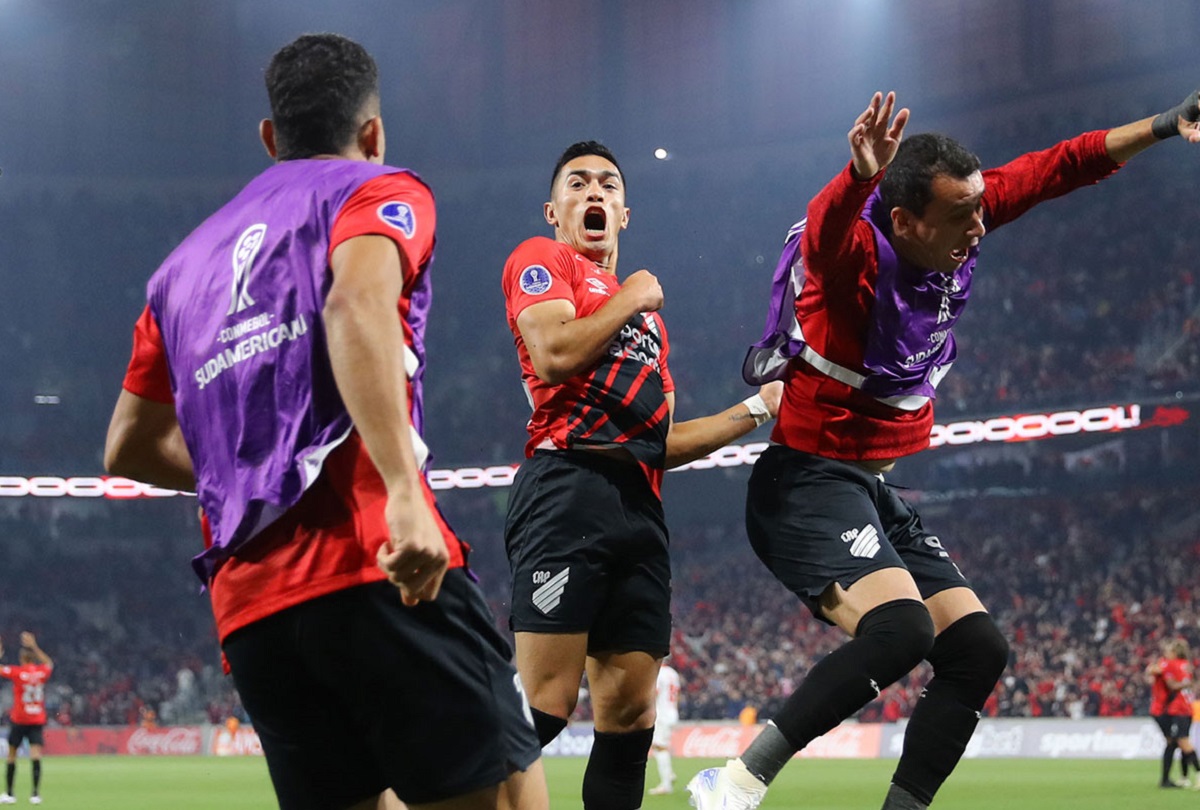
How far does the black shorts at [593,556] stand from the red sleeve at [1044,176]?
170 cm

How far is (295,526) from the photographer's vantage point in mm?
2613

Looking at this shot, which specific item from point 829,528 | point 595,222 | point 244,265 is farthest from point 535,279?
point 244,265

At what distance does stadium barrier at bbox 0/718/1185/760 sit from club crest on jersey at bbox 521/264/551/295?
1506 cm

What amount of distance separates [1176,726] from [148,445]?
14395 mm

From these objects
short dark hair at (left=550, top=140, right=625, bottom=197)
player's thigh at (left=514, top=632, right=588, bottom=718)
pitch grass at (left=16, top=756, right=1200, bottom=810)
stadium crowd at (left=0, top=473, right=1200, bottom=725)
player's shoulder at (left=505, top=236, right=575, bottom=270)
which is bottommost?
stadium crowd at (left=0, top=473, right=1200, bottom=725)

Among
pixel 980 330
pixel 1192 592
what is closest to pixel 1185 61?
pixel 980 330

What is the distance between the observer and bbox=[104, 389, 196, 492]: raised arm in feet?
10.1

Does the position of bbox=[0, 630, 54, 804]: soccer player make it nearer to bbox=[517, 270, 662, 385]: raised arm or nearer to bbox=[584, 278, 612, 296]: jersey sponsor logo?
bbox=[584, 278, 612, 296]: jersey sponsor logo

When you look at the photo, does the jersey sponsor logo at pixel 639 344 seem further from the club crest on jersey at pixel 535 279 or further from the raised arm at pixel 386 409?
the raised arm at pixel 386 409

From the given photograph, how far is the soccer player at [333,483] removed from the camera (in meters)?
2.47

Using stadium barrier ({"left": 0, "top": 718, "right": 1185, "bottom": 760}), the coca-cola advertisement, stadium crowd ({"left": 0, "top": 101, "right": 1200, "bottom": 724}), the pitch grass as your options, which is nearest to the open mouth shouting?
the pitch grass

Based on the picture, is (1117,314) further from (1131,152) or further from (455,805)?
(455,805)

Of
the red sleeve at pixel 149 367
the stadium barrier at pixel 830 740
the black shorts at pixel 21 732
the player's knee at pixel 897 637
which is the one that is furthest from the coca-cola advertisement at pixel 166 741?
the red sleeve at pixel 149 367

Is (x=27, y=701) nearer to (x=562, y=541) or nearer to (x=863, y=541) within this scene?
(x=562, y=541)
